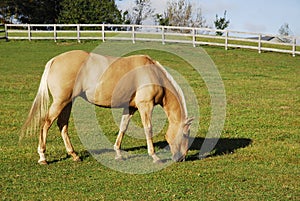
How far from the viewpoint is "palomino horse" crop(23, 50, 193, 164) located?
8094 millimetres

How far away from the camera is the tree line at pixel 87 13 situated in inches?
1740

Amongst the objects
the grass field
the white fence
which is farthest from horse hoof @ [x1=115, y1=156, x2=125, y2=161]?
the white fence

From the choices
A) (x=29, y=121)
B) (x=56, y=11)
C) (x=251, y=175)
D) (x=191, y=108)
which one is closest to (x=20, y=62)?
(x=191, y=108)

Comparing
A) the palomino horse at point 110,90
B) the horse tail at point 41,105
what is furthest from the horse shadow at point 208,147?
the horse tail at point 41,105

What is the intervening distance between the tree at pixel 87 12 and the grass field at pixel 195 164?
1094 inches

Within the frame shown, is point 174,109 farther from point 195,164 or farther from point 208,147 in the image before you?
point 208,147

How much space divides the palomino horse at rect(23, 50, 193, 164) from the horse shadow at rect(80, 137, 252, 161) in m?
0.66

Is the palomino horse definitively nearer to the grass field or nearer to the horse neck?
the horse neck

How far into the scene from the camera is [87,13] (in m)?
44.3

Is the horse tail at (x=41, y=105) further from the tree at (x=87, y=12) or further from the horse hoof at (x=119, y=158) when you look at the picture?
the tree at (x=87, y=12)

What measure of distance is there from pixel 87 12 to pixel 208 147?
119 ft

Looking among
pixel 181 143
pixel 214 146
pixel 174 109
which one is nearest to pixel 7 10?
pixel 214 146

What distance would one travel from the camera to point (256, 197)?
654 centimetres

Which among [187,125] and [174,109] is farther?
[174,109]
